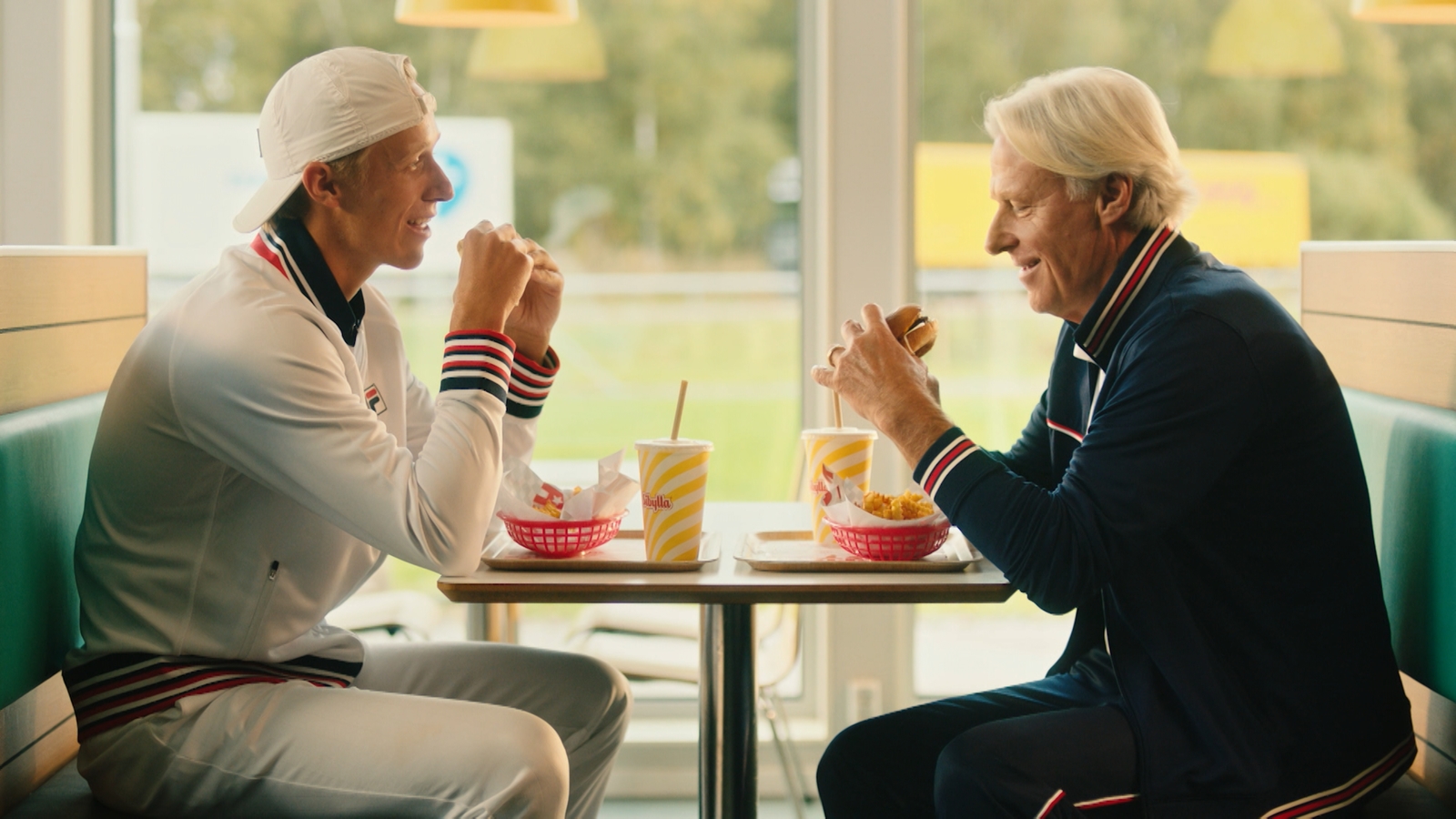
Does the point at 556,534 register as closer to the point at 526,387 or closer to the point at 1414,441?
the point at 526,387

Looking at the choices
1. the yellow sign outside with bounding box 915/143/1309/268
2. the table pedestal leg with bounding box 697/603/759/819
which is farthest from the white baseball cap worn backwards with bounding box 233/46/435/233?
the yellow sign outside with bounding box 915/143/1309/268

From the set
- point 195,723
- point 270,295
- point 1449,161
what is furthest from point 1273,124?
point 195,723

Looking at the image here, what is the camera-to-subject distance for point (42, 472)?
71.6 inches

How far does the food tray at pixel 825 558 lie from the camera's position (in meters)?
1.70

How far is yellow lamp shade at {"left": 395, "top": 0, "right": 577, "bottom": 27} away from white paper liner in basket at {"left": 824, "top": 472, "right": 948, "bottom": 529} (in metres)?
1.29

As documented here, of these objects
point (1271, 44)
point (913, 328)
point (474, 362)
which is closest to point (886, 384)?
point (913, 328)

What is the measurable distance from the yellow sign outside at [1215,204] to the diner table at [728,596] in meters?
1.28

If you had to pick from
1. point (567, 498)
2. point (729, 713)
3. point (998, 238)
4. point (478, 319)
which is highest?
point (998, 238)

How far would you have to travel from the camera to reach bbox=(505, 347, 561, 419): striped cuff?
81.8 inches

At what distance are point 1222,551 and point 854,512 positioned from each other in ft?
1.56

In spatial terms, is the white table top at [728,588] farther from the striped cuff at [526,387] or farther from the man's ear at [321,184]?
the man's ear at [321,184]

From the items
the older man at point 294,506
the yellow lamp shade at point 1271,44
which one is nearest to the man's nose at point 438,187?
the older man at point 294,506

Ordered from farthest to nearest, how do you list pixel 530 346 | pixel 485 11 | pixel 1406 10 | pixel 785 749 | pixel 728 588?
pixel 785 749, pixel 1406 10, pixel 485 11, pixel 530 346, pixel 728 588

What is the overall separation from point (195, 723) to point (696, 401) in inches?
66.9
